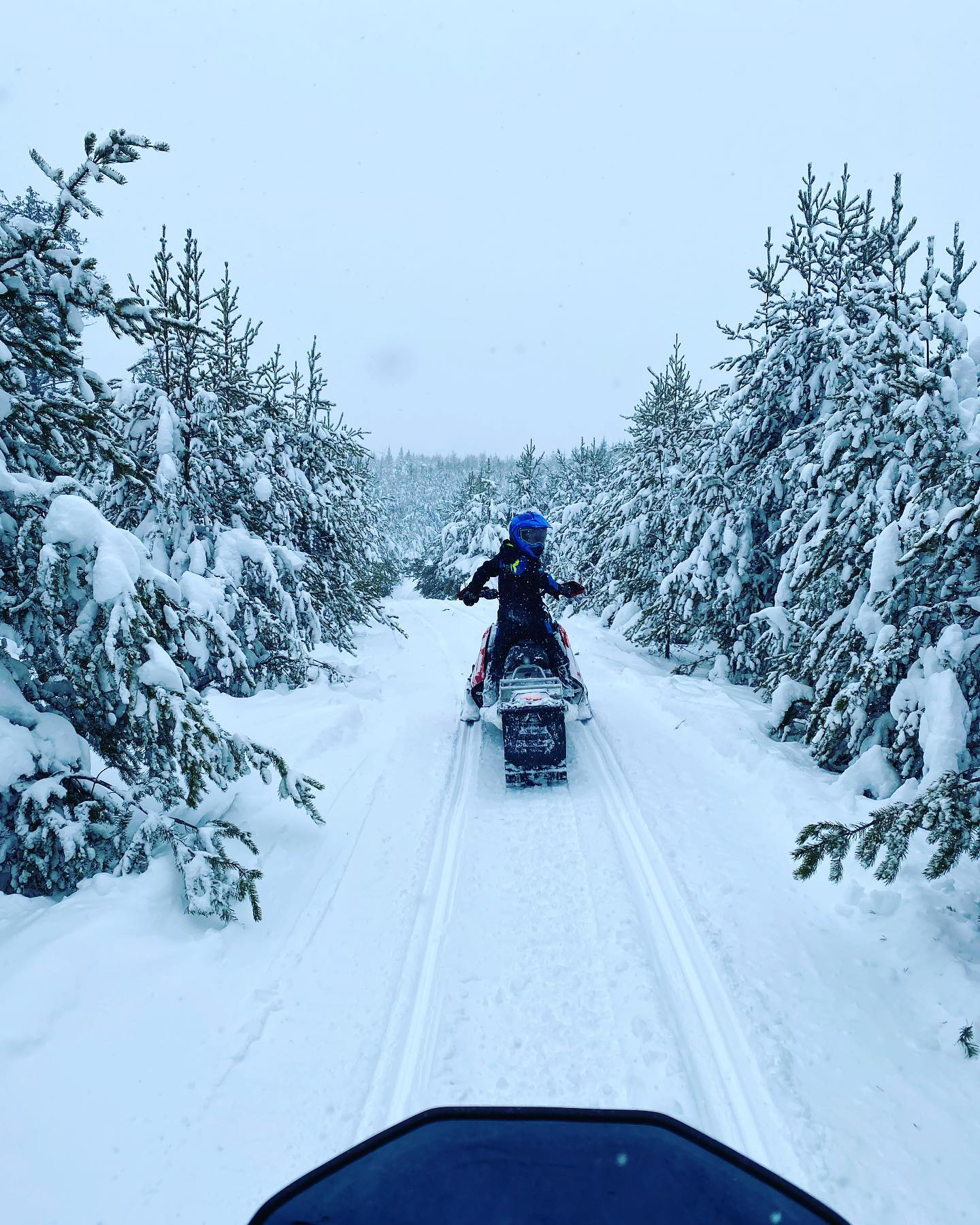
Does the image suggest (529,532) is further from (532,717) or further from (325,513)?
(325,513)

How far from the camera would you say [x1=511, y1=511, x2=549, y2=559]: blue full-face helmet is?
810cm

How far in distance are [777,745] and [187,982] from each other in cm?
647

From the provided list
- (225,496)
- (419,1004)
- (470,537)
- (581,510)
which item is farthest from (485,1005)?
(470,537)

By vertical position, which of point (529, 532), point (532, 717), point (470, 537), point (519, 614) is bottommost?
point (532, 717)

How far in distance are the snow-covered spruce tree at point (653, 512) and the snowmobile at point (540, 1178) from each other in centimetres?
1175

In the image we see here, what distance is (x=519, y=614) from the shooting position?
845 cm

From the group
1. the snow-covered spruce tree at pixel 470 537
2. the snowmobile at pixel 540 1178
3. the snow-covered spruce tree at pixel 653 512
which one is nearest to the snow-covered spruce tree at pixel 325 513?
the snow-covered spruce tree at pixel 653 512

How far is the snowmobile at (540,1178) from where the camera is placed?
47.9 inches

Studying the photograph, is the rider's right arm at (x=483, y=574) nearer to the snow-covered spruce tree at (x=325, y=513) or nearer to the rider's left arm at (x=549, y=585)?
the rider's left arm at (x=549, y=585)

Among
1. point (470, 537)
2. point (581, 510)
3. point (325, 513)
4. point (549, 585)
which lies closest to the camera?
point (549, 585)

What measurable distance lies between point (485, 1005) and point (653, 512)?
486 inches

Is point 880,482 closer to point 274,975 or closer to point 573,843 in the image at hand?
point 573,843

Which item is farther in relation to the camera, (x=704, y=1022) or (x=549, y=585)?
(x=549, y=585)

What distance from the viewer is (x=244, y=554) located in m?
9.49
